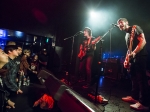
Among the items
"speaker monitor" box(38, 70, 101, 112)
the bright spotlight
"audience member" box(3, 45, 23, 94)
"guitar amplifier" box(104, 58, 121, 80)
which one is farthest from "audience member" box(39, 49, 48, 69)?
"speaker monitor" box(38, 70, 101, 112)

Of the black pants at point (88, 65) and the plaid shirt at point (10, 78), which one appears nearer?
the plaid shirt at point (10, 78)

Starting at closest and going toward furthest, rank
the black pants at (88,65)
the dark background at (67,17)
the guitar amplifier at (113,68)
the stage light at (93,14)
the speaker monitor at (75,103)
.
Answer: the speaker monitor at (75,103) → the black pants at (88,65) → the dark background at (67,17) → the guitar amplifier at (113,68) → the stage light at (93,14)

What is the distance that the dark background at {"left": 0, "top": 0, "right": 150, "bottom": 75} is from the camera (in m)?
5.48

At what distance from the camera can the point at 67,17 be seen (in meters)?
7.28

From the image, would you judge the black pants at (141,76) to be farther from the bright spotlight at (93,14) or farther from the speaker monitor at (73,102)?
the bright spotlight at (93,14)

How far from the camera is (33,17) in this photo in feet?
20.3

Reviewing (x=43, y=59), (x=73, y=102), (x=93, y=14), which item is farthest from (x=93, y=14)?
(x=73, y=102)

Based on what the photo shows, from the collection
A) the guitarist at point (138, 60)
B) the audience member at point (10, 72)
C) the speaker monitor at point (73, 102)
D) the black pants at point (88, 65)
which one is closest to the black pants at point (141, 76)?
the guitarist at point (138, 60)

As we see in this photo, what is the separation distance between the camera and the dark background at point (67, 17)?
5.48m

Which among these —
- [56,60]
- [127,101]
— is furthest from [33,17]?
[127,101]

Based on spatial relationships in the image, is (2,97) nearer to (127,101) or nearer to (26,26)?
(127,101)

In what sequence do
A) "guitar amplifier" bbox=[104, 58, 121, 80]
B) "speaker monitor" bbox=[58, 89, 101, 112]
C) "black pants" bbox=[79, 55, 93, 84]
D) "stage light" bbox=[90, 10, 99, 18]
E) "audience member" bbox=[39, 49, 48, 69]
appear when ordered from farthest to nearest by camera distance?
"stage light" bbox=[90, 10, 99, 18], "audience member" bbox=[39, 49, 48, 69], "guitar amplifier" bbox=[104, 58, 121, 80], "black pants" bbox=[79, 55, 93, 84], "speaker monitor" bbox=[58, 89, 101, 112]

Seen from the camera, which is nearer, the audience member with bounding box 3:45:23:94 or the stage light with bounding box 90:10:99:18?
the audience member with bounding box 3:45:23:94

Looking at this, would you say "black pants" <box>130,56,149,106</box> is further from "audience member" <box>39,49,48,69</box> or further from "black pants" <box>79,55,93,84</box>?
"audience member" <box>39,49,48,69</box>
